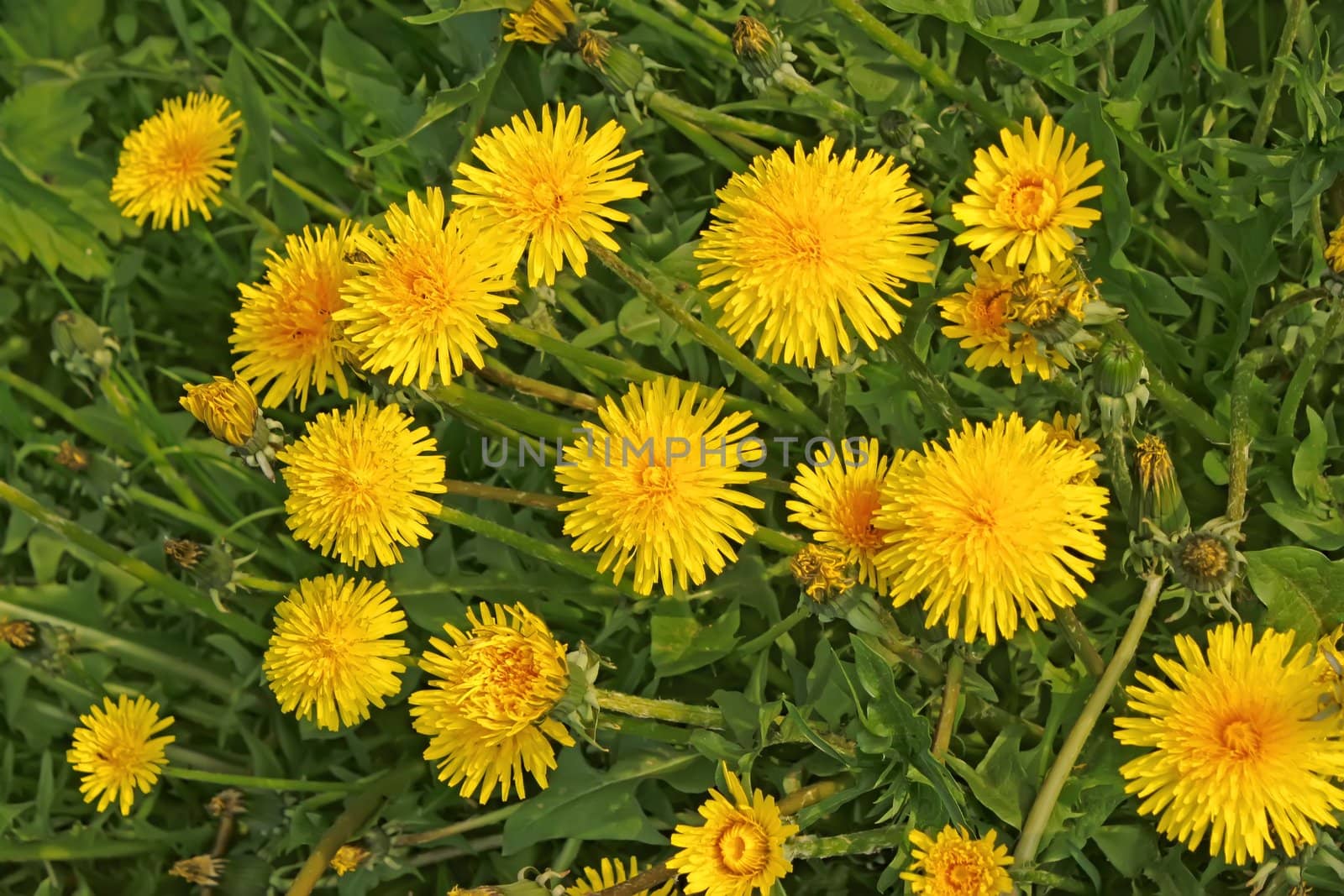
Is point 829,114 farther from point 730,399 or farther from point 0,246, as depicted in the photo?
point 0,246

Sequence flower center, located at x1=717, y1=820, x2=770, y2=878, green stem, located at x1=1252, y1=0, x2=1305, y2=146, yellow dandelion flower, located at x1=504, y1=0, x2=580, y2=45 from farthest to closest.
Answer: yellow dandelion flower, located at x1=504, y1=0, x2=580, y2=45
green stem, located at x1=1252, y1=0, x2=1305, y2=146
flower center, located at x1=717, y1=820, x2=770, y2=878

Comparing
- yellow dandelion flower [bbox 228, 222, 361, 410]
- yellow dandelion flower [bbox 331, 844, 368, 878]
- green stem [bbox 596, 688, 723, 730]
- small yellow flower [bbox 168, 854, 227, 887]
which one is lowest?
yellow dandelion flower [bbox 331, 844, 368, 878]

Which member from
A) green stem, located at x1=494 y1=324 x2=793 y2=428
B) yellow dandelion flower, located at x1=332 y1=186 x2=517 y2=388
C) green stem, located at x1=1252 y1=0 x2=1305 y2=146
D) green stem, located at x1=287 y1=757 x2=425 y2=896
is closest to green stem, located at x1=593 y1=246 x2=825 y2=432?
green stem, located at x1=494 y1=324 x2=793 y2=428

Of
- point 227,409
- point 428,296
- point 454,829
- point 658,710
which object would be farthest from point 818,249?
point 454,829

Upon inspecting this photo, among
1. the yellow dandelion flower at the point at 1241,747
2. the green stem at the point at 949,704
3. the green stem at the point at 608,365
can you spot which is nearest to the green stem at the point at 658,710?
the green stem at the point at 949,704

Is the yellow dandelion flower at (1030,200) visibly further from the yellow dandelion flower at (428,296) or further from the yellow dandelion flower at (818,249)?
the yellow dandelion flower at (428,296)

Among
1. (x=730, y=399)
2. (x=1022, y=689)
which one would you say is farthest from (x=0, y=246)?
(x=1022, y=689)

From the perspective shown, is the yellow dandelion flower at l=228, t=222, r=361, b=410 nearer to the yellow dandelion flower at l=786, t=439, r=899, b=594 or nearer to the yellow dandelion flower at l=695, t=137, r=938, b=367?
the yellow dandelion flower at l=695, t=137, r=938, b=367
